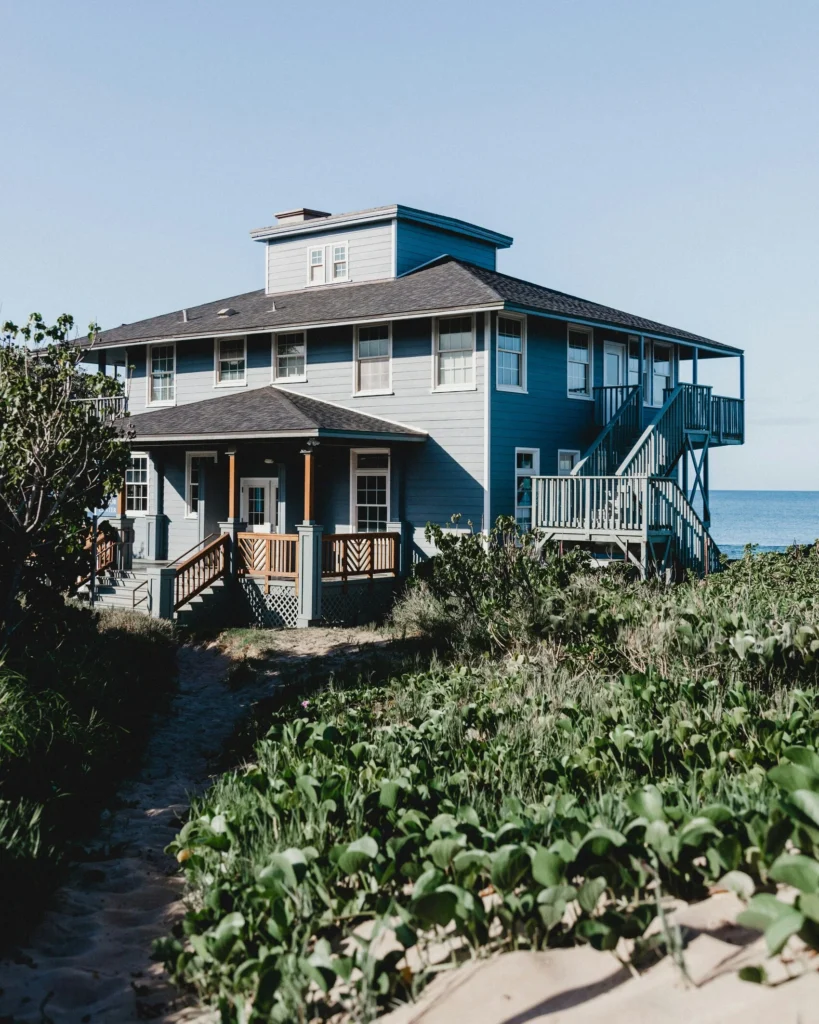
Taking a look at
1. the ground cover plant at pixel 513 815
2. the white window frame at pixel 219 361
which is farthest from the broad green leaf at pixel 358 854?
the white window frame at pixel 219 361

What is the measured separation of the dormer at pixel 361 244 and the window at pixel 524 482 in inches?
250

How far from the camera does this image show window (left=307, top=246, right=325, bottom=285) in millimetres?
26578

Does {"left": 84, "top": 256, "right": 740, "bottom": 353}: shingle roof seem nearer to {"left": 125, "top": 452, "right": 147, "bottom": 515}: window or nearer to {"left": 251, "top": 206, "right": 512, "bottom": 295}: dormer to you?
→ {"left": 251, "top": 206, "right": 512, "bottom": 295}: dormer

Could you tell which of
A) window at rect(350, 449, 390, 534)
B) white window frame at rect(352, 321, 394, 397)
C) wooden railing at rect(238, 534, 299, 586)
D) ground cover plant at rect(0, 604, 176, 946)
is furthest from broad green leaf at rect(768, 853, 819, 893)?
white window frame at rect(352, 321, 394, 397)

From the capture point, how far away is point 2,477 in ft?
38.1

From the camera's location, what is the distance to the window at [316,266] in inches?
1046

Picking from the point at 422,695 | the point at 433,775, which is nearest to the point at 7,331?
the point at 422,695

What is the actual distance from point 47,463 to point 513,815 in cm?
834

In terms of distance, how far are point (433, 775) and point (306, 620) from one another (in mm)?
12597

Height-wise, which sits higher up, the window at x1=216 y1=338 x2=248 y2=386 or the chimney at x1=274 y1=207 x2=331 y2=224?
the chimney at x1=274 y1=207 x2=331 y2=224

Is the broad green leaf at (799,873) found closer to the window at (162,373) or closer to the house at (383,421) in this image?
the house at (383,421)

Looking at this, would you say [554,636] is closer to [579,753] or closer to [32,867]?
[579,753]

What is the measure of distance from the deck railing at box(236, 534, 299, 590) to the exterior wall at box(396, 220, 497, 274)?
875cm

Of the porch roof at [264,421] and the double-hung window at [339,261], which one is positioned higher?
the double-hung window at [339,261]
